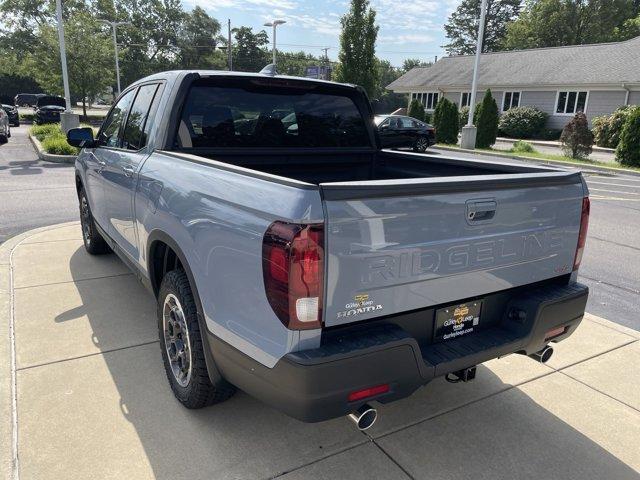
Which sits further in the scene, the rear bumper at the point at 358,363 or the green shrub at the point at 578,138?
the green shrub at the point at 578,138

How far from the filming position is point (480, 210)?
8.06 ft

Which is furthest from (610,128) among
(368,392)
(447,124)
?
(368,392)

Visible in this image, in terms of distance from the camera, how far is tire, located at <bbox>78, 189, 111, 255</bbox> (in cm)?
562

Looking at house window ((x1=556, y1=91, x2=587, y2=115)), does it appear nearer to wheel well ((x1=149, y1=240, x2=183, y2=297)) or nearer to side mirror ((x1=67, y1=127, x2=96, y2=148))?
side mirror ((x1=67, y1=127, x2=96, y2=148))

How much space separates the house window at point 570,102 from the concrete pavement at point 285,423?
31.5m

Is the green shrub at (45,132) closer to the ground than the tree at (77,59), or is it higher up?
closer to the ground

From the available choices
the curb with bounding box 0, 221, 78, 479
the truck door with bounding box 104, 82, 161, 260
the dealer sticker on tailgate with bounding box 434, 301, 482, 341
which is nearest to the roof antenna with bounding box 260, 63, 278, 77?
the truck door with bounding box 104, 82, 161, 260

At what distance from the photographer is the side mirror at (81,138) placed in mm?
4980

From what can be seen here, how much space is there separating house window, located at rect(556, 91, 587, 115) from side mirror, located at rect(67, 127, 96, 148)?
32.3m

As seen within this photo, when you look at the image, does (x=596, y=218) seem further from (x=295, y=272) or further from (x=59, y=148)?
(x=59, y=148)

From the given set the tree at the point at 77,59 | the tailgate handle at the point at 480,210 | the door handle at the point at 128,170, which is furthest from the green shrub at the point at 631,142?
the tree at the point at 77,59

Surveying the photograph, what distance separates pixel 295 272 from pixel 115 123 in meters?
3.45

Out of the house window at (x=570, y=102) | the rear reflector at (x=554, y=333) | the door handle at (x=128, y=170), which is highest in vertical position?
the house window at (x=570, y=102)

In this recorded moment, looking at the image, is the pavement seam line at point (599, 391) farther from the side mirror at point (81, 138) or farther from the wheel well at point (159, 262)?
the side mirror at point (81, 138)
